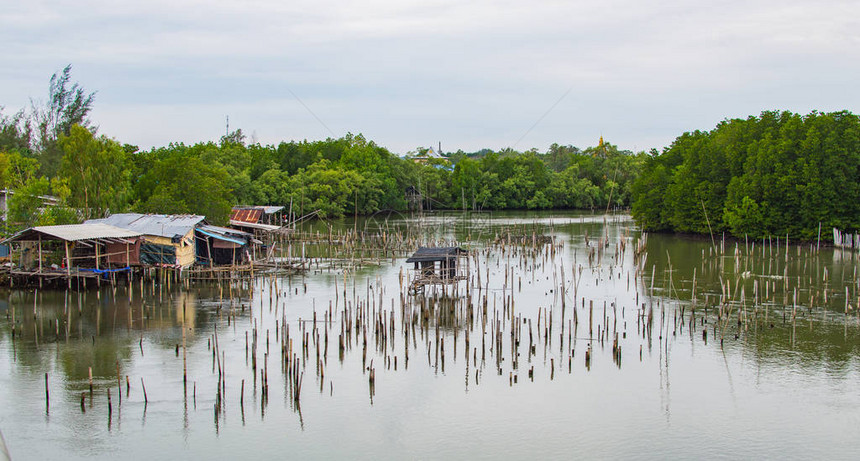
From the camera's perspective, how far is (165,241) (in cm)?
2825

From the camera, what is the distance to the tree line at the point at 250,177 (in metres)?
35.9

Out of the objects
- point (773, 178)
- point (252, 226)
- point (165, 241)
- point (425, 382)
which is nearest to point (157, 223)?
point (165, 241)

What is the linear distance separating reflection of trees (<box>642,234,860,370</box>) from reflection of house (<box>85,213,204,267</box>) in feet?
56.4

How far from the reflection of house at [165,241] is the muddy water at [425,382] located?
11.4 ft

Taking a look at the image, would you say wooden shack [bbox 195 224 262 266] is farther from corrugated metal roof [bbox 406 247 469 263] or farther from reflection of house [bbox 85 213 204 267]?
corrugated metal roof [bbox 406 247 469 263]

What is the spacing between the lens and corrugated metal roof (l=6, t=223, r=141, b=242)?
80.8 feet

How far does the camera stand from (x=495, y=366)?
55.7ft

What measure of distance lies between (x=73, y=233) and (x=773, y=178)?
3405cm

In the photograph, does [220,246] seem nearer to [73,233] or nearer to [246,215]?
[73,233]

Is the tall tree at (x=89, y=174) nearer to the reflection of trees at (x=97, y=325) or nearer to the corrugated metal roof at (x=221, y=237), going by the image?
the corrugated metal roof at (x=221, y=237)

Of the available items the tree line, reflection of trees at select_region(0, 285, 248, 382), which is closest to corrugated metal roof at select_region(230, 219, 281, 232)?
the tree line

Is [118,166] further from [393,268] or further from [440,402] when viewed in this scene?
[440,402]

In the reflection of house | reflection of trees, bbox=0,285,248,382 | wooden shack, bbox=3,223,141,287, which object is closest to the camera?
reflection of trees, bbox=0,285,248,382

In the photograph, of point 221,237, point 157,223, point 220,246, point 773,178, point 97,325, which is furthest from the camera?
point 773,178
